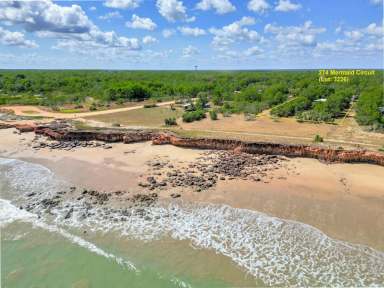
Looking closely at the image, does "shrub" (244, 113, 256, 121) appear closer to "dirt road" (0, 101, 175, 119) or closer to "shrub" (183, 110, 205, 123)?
"shrub" (183, 110, 205, 123)

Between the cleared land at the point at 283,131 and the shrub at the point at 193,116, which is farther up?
the shrub at the point at 193,116

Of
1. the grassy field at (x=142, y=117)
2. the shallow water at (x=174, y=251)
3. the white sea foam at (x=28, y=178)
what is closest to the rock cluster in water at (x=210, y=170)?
the shallow water at (x=174, y=251)

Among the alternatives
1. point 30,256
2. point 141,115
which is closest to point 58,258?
point 30,256

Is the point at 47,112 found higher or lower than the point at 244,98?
lower

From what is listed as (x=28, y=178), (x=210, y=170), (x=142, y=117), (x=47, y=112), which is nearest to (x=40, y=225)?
(x=28, y=178)

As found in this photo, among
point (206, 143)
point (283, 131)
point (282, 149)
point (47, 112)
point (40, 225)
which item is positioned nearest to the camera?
point (40, 225)

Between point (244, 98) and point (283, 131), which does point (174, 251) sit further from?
point (244, 98)

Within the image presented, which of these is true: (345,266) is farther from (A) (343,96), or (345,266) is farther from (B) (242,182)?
(A) (343,96)

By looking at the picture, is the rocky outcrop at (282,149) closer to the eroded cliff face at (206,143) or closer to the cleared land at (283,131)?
the eroded cliff face at (206,143)
